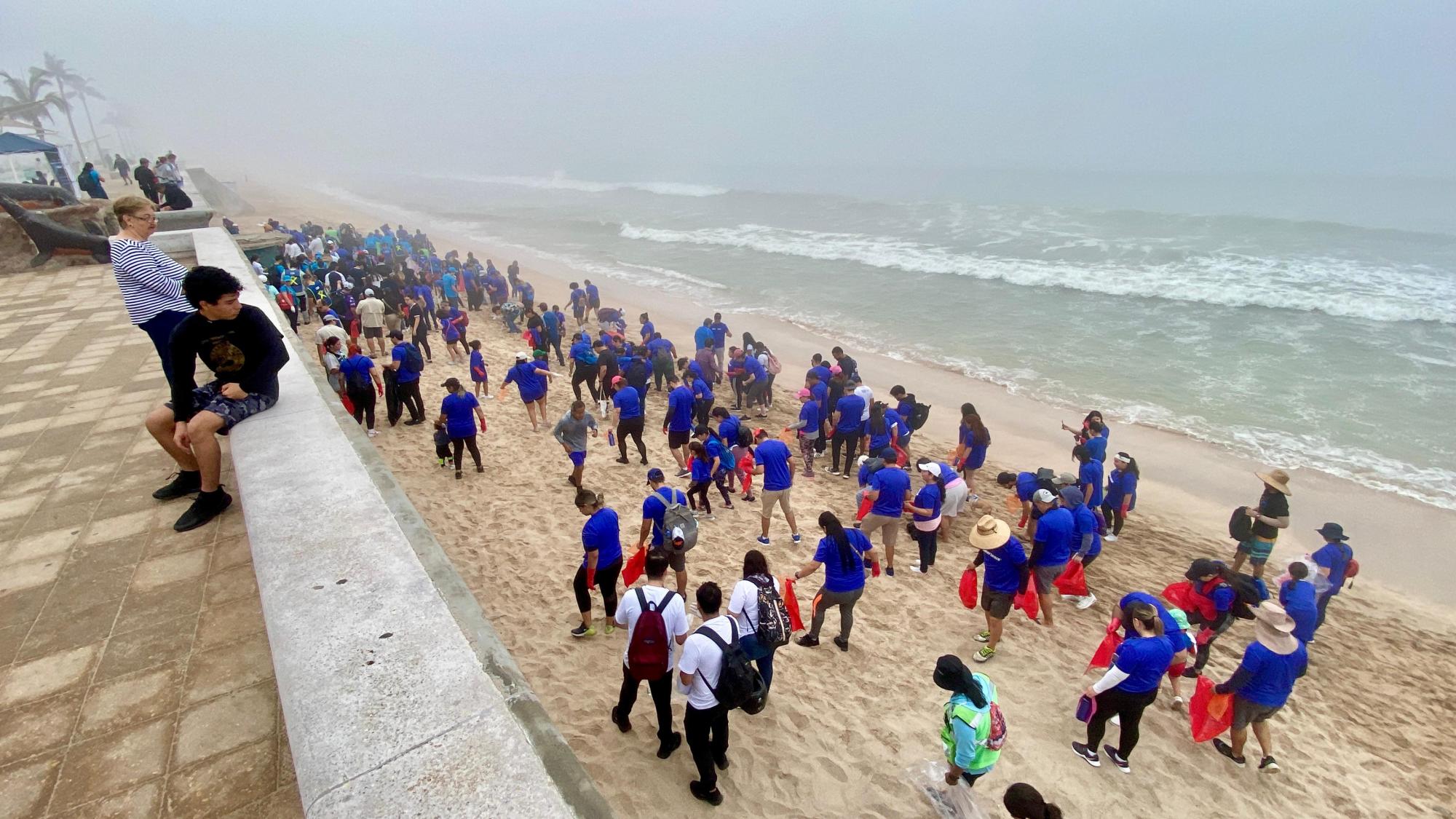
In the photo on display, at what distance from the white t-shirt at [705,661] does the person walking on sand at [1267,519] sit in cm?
707

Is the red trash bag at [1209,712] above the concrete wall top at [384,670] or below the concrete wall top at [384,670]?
below

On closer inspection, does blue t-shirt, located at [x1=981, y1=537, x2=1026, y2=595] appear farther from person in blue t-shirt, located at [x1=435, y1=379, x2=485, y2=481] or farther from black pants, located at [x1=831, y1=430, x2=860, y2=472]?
person in blue t-shirt, located at [x1=435, y1=379, x2=485, y2=481]

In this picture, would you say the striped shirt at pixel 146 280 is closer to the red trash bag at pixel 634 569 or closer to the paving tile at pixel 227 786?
the paving tile at pixel 227 786

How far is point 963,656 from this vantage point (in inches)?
256

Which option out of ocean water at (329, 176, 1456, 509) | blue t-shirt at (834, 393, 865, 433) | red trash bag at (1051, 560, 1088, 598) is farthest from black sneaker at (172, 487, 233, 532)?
ocean water at (329, 176, 1456, 509)

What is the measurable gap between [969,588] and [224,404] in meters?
6.14

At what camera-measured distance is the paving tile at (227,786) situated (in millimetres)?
2469

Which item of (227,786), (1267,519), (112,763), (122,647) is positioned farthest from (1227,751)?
(122,647)

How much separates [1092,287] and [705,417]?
22.3 m

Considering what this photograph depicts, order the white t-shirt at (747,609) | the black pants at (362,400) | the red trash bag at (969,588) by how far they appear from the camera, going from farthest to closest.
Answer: the black pants at (362,400), the red trash bag at (969,588), the white t-shirt at (747,609)

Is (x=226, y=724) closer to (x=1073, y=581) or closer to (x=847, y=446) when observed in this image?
(x=1073, y=581)

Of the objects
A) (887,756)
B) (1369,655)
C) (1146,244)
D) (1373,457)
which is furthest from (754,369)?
(1146,244)

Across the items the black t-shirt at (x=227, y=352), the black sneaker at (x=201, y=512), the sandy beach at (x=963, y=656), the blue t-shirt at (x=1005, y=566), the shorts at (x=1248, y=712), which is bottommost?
the sandy beach at (x=963, y=656)

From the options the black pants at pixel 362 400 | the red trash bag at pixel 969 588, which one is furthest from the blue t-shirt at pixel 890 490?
the black pants at pixel 362 400
